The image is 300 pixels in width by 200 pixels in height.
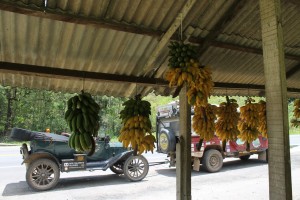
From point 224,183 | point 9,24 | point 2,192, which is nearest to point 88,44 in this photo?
point 9,24

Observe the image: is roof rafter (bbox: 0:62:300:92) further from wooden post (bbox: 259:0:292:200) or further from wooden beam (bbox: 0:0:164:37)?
wooden post (bbox: 259:0:292:200)

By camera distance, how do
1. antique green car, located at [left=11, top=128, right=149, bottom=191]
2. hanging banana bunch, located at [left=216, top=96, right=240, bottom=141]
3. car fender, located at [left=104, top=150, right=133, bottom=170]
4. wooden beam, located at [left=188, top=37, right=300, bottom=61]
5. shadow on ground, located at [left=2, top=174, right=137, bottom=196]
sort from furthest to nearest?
car fender, located at [left=104, top=150, right=133, bottom=170] < antique green car, located at [left=11, top=128, right=149, bottom=191] < shadow on ground, located at [left=2, top=174, right=137, bottom=196] < hanging banana bunch, located at [left=216, top=96, right=240, bottom=141] < wooden beam, located at [left=188, top=37, right=300, bottom=61]

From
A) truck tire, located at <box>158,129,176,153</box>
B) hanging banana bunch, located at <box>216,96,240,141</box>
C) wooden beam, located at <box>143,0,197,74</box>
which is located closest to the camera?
wooden beam, located at <box>143,0,197,74</box>

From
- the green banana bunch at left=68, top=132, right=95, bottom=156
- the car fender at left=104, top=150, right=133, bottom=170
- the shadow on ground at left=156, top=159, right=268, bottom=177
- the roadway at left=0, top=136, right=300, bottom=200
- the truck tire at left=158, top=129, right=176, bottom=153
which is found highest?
the green banana bunch at left=68, top=132, right=95, bottom=156

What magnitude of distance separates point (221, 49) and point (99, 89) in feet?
6.28

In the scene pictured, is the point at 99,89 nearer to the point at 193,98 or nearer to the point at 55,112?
the point at 193,98

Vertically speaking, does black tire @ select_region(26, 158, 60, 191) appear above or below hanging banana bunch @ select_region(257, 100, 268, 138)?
below

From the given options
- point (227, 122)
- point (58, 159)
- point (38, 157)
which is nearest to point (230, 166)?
point (58, 159)

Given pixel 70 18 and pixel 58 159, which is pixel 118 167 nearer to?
pixel 58 159

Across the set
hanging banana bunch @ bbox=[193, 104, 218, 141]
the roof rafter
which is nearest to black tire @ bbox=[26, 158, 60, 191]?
the roof rafter

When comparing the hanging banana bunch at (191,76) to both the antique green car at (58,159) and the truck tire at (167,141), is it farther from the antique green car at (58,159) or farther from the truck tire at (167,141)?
the truck tire at (167,141)

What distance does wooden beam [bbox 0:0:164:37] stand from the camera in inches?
102

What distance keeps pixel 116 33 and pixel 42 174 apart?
6.48 meters

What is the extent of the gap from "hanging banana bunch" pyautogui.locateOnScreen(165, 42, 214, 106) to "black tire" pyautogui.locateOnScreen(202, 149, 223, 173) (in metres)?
8.45
